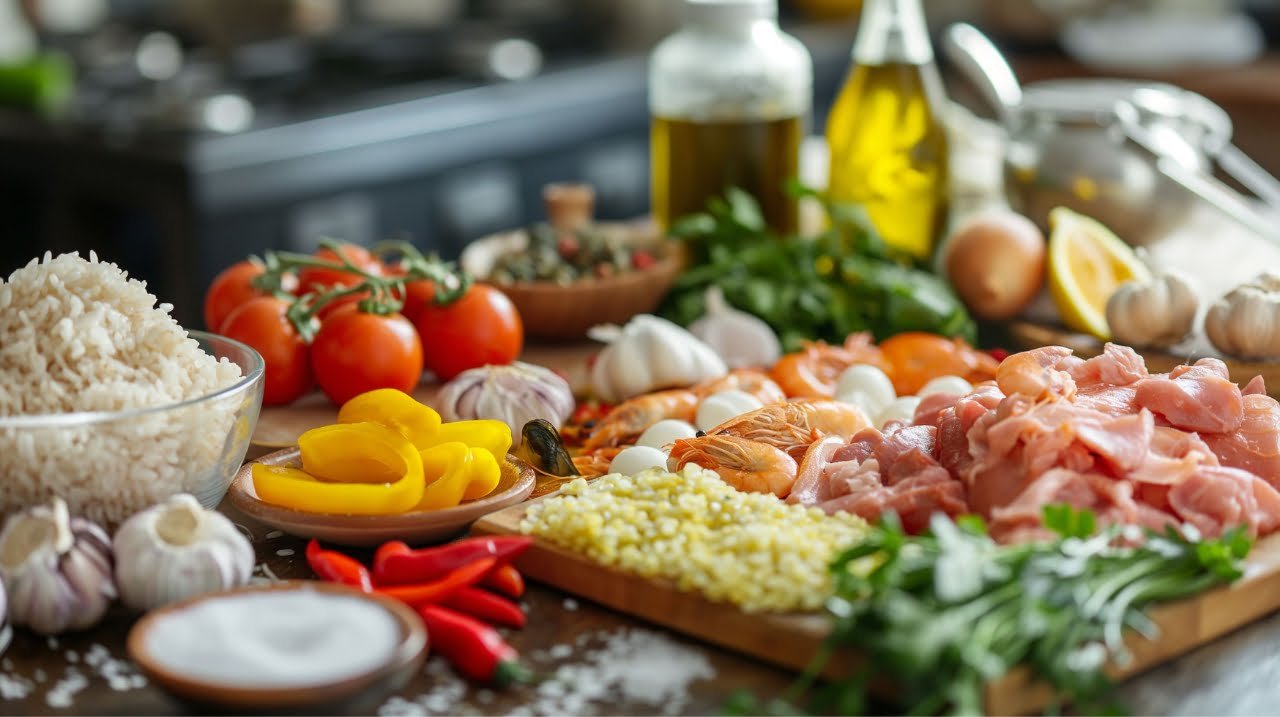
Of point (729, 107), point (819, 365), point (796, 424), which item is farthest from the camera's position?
point (729, 107)

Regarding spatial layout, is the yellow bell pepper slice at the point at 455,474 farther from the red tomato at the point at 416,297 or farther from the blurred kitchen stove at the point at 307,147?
the blurred kitchen stove at the point at 307,147

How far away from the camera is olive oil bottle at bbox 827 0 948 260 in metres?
2.25

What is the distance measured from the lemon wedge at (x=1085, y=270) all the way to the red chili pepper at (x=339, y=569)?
1.09 metres

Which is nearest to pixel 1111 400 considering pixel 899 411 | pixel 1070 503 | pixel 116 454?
pixel 1070 503

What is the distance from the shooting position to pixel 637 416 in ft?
5.42

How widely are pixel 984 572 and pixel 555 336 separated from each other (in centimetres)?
112

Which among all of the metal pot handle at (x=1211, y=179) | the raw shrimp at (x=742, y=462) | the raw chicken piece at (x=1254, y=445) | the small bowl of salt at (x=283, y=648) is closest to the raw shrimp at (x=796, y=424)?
the raw shrimp at (x=742, y=462)

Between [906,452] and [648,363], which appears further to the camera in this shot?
[648,363]

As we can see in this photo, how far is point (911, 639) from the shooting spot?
39.6 inches

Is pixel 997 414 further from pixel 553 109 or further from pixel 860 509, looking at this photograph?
pixel 553 109

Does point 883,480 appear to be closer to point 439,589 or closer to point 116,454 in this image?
point 439,589

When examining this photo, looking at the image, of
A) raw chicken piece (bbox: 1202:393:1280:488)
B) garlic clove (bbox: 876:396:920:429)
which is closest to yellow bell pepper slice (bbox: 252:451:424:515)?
garlic clove (bbox: 876:396:920:429)

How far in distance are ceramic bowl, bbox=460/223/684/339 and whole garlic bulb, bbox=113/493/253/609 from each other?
845mm

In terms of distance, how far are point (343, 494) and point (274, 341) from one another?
448mm
